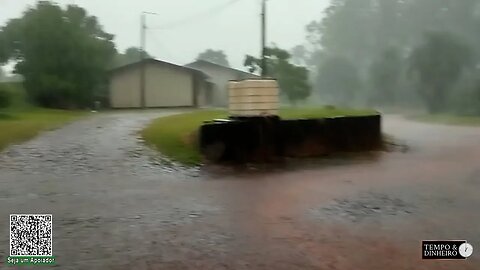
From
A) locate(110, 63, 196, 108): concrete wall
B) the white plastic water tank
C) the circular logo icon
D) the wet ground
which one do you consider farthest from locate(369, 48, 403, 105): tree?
the circular logo icon

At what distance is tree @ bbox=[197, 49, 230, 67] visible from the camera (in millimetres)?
33812

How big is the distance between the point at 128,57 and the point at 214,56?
20.5 feet

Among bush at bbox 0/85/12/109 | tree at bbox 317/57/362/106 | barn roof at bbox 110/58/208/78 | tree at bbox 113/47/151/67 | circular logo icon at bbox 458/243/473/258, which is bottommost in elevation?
circular logo icon at bbox 458/243/473/258

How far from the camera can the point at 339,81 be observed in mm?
24234

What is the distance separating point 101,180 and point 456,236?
5110 mm

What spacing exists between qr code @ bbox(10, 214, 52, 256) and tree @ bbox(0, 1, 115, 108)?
21023mm

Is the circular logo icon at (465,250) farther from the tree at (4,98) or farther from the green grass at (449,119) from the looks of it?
the tree at (4,98)

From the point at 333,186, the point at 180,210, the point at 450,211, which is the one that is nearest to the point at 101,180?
the point at 180,210

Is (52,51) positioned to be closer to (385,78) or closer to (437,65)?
(385,78)

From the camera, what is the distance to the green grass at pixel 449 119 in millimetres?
20859

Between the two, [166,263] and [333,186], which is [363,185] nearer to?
[333,186]

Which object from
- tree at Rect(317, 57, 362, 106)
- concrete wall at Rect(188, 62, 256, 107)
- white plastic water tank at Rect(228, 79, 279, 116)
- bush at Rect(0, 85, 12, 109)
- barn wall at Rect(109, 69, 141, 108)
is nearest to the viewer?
white plastic water tank at Rect(228, 79, 279, 116)

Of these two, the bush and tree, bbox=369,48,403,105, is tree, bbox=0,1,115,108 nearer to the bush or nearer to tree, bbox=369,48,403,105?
the bush

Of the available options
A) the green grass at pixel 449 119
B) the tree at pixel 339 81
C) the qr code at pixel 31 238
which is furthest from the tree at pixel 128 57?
the qr code at pixel 31 238
